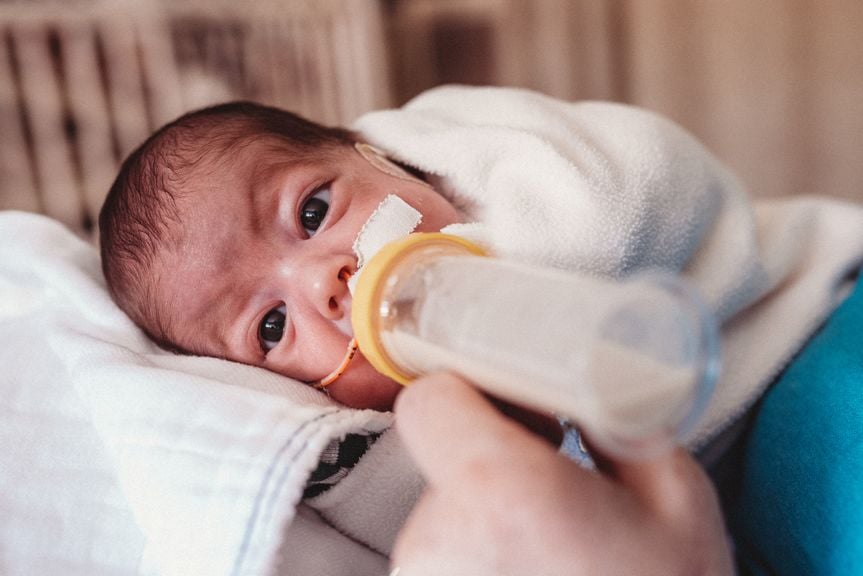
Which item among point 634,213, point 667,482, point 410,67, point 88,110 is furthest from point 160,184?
point 410,67

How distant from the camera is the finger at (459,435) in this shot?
355 mm

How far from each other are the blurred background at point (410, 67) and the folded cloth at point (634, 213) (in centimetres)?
61

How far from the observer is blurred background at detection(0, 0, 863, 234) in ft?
3.99

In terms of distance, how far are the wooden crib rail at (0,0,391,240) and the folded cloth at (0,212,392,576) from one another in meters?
0.54

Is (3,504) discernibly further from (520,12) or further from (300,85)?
(520,12)

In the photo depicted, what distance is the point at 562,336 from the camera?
348 millimetres

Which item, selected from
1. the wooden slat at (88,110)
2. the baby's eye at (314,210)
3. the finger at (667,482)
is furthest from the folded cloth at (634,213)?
the wooden slat at (88,110)

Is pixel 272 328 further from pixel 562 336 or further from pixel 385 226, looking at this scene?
pixel 562 336

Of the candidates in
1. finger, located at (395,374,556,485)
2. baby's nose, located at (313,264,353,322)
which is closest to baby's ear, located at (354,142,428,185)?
baby's nose, located at (313,264,353,322)

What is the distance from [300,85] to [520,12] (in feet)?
2.72

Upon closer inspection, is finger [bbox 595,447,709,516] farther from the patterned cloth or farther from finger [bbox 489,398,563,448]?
the patterned cloth

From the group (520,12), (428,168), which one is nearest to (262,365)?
(428,168)

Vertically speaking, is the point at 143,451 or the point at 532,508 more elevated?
the point at 532,508

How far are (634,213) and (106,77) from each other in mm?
1041
